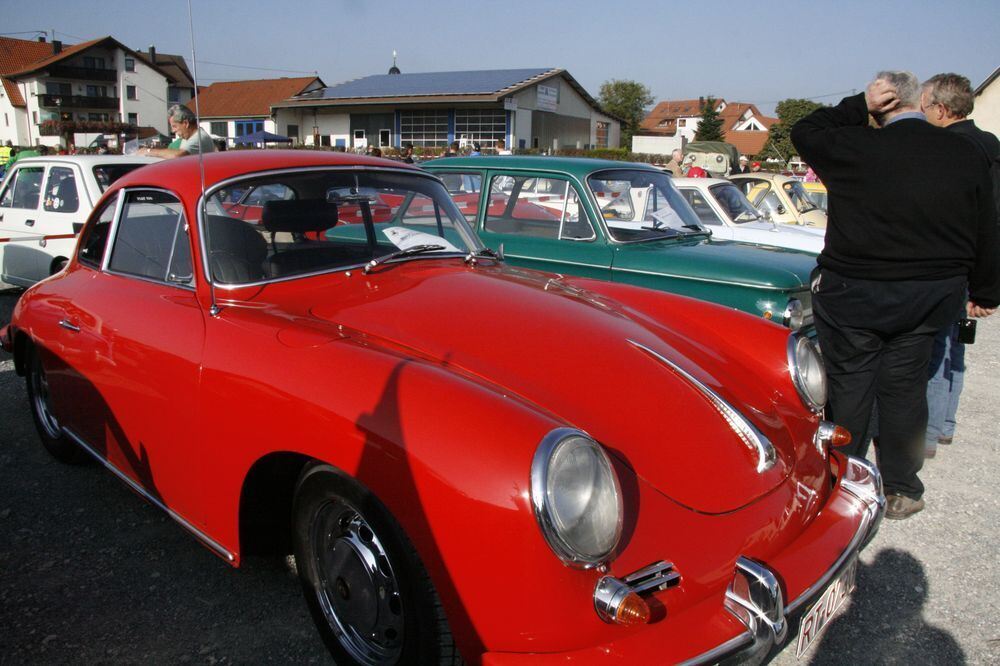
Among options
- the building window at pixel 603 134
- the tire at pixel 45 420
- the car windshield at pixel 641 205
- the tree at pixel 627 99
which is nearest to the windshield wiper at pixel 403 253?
the tire at pixel 45 420

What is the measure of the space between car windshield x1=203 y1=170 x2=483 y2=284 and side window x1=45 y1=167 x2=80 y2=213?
15.8 feet

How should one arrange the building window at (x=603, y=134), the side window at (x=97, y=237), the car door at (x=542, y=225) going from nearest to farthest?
the side window at (x=97, y=237) < the car door at (x=542, y=225) < the building window at (x=603, y=134)

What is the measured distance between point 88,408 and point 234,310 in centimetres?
108

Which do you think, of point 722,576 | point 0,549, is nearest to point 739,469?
point 722,576

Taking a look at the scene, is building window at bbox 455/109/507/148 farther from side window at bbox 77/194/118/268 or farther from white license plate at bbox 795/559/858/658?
white license plate at bbox 795/559/858/658

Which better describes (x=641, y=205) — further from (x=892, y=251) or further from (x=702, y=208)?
(x=892, y=251)

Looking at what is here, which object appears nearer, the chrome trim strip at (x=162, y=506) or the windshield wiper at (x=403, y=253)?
the chrome trim strip at (x=162, y=506)

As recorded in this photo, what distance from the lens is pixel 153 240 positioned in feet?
10.3

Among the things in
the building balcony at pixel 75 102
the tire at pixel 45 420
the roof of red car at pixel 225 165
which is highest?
the building balcony at pixel 75 102

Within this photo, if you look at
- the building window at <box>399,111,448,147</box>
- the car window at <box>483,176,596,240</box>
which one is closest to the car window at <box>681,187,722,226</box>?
the car window at <box>483,176,596,240</box>

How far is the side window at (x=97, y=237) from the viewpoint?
11.2 ft

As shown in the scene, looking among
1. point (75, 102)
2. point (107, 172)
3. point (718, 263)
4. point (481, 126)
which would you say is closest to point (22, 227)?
point (107, 172)

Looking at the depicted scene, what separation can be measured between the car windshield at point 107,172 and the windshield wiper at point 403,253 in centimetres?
486

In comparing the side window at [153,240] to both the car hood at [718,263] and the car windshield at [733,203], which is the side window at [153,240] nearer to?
the car hood at [718,263]
